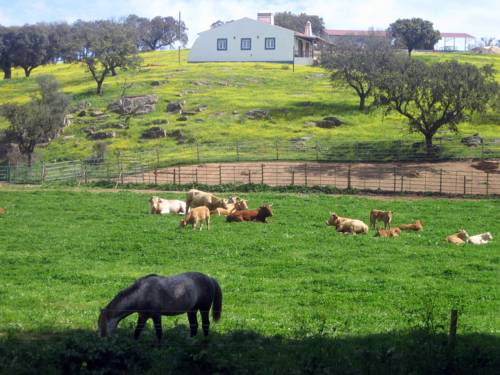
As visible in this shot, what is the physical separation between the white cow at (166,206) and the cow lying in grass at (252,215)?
12.5ft

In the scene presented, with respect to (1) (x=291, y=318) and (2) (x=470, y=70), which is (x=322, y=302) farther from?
(2) (x=470, y=70)

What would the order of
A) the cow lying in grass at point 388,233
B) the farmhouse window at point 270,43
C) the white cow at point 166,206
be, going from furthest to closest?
the farmhouse window at point 270,43 → the white cow at point 166,206 → the cow lying in grass at point 388,233

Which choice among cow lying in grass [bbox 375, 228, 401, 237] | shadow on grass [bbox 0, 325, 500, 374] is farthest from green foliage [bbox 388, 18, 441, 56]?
shadow on grass [bbox 0, 325, 500, 374]

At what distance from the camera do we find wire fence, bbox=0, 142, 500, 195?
41.8 meters

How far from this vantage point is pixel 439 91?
50906mm

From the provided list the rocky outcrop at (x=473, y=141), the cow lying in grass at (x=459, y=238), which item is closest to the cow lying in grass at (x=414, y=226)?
the cow lying in grass at (x=459, y=238)

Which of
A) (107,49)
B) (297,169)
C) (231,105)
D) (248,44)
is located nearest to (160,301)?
(297,169)

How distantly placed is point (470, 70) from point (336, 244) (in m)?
33.1

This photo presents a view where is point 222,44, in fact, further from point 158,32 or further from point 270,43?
point 158,32

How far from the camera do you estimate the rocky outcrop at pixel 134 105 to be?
71.3 m

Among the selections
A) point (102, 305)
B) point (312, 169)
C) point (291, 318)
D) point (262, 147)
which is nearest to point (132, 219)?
point (102, 305)

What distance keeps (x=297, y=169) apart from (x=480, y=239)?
75.3 feet

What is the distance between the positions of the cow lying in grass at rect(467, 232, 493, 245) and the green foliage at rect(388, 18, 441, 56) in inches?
4091

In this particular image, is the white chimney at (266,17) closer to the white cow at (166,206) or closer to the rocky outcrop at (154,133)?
the rocky outcrop at (154,133)
